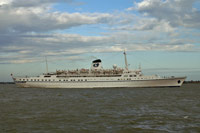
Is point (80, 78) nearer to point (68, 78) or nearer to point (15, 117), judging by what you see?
point (68, 78)

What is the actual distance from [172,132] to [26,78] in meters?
54.7

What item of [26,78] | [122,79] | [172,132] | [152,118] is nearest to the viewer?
[172,132]

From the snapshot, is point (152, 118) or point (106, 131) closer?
point (106, 131)

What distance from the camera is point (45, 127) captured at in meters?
14.0

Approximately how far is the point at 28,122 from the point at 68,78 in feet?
145

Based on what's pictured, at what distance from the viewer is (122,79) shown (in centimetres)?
5672

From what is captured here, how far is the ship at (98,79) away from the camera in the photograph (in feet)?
184

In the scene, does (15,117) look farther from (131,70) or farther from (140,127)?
(131,70)

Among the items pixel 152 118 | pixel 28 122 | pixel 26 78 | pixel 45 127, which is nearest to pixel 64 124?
pixel 45 127

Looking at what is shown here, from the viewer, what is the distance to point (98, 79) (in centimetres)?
5800

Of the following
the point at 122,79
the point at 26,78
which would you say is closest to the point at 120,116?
the point at 122,79

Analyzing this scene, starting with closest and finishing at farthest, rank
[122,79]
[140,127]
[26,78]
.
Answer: [140,127] < [122,79] < [26,78]

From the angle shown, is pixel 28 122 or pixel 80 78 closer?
pixel 28 122

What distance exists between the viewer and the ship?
56.2 meters
